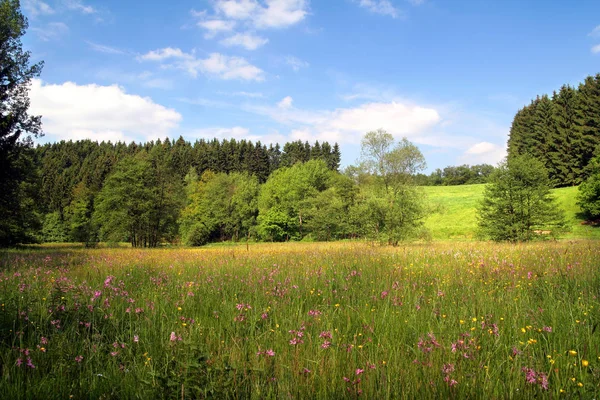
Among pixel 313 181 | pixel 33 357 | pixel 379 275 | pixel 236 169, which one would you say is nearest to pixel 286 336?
pixel 33 357

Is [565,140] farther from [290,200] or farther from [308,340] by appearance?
[308,340]

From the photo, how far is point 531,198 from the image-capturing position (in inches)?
749

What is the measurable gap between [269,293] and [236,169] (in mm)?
85039

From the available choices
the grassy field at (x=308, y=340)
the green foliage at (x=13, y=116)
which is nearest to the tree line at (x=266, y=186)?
the green foliage at (x=13, y=116)

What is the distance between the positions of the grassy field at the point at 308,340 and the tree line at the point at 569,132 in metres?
52.9

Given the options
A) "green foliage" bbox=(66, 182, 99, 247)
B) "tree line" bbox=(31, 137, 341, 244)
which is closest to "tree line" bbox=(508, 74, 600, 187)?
"tree line" bbox=(31, 137, 341, 244)

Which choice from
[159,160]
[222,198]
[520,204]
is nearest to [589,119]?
[520,204]

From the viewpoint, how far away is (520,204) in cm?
1945

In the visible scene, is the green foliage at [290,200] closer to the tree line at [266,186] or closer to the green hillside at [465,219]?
the tree line at [266,186]

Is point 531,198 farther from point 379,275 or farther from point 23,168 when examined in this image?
point 23,168

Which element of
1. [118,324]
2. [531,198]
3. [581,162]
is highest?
[581,162]

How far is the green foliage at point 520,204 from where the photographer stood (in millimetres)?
18797

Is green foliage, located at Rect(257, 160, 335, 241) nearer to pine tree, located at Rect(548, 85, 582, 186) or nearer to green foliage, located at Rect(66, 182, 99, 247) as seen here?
green foliage, located at Rect(66, 182, 99, 247)

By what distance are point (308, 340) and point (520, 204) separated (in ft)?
68.6
